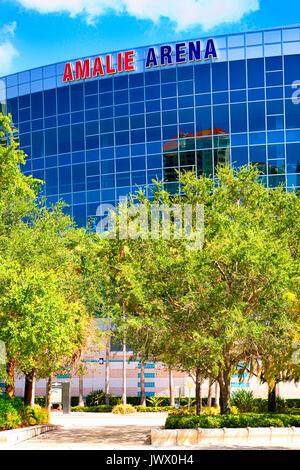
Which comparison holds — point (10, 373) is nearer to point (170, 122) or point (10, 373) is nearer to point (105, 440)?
point (105, 440)

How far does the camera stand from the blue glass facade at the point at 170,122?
6494 cm

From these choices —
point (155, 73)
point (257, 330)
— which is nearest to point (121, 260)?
point (257, 330)

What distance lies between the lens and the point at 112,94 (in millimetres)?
70125

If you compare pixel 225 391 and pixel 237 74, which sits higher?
pixel 237 74

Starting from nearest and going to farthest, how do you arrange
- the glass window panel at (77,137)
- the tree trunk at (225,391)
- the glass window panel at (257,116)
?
the tree trunk at (225,391)
the glass window panel at (257,116)
the glass window panel at (77,137)

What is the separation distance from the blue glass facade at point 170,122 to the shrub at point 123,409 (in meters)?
Result: 23.2

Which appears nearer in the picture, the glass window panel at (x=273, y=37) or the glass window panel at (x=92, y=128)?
the glass window panel at (x=273, y=37)

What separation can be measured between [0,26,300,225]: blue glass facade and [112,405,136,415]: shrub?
2323 centimetres

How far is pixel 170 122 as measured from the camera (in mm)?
67625

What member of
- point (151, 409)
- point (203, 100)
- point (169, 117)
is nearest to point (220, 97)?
point (203, 100)

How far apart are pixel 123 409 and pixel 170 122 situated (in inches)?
1203

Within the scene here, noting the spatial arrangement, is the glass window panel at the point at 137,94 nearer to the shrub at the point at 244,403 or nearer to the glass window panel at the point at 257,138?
the glass window panel at the point at 257,138

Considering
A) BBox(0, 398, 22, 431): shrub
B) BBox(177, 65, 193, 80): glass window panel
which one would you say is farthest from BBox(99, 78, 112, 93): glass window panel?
BBox(0, 398, 22, 431): shrub

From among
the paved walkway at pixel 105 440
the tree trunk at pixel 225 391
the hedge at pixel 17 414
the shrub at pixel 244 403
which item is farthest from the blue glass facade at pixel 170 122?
the tree trunk at pixel 225 391
